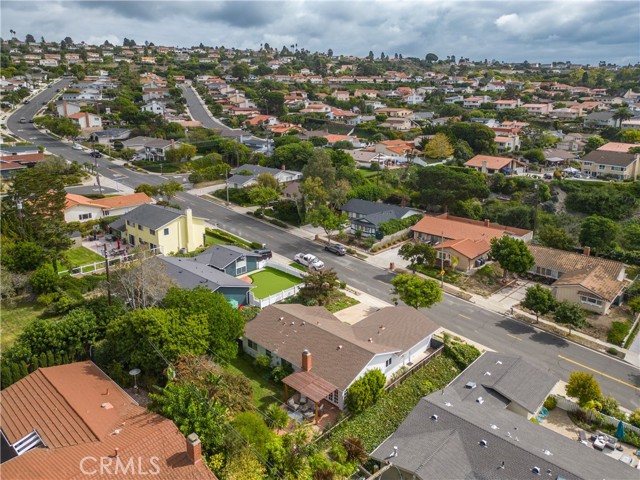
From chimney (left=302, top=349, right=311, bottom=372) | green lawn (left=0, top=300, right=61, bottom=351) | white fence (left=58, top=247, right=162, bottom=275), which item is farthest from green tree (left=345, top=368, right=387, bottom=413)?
white fence (left=58, top=247, right=162, bottom=275)

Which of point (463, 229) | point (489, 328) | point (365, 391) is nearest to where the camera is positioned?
point (365, 391)

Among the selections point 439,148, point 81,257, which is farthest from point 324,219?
point 439,148

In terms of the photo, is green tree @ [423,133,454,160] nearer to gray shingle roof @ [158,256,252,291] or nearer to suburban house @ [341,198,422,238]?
suburban house @ [341,198,422,238]

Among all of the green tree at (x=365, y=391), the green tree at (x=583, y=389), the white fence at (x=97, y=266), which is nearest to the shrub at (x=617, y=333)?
the green tree at (x=583, y=389)

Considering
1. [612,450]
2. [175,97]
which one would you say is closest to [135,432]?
[612,450]

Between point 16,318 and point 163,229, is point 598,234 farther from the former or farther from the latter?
point 16,318
